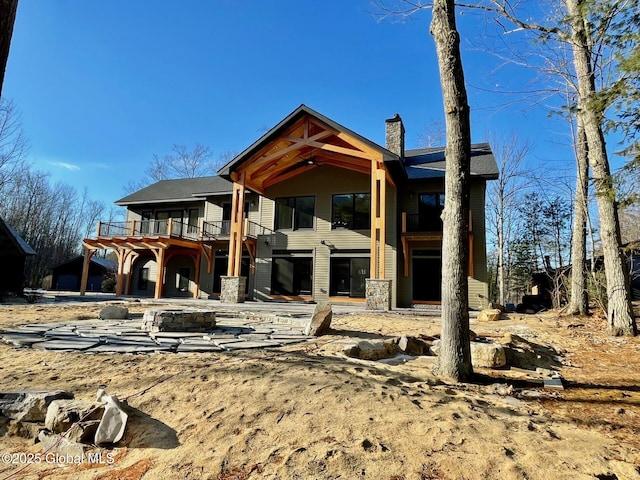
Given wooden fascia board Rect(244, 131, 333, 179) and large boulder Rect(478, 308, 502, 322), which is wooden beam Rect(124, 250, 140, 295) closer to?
wooden fascia board Rect(244, 131, 333, 179)

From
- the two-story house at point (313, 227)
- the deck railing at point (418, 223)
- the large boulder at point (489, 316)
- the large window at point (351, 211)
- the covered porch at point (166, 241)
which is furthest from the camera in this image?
the covered porch at point (166, 241)

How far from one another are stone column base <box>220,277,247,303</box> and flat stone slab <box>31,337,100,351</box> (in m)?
8.41

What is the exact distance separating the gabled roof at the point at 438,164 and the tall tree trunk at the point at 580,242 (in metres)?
3.09

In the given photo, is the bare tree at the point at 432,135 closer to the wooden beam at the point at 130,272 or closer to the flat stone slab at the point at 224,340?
the wooden beam at the point at 130,272

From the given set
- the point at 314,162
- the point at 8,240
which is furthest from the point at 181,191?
the point at 314,162

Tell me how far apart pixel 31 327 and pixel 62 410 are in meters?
5.08

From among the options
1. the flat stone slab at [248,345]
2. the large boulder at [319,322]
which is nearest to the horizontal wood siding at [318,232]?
the large boulder at [319,322]

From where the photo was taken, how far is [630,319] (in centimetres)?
659

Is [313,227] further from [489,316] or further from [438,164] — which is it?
[489,316]

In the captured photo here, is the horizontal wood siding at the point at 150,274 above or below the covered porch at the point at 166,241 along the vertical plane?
below

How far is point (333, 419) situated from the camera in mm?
2365

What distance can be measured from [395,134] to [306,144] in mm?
4161

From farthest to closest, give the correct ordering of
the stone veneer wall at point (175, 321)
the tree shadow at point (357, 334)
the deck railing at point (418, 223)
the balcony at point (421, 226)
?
the deck railing at point (418, 223), the balcony at point (421, 226), the tree shadow at point (357, 334), the stone veneer wall at point (175, 321)

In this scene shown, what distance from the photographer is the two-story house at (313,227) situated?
13188 millimetres
